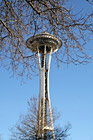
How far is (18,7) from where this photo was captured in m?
4.37

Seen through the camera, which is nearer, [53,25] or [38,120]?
[53,25]

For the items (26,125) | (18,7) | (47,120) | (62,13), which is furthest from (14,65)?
(47,120)

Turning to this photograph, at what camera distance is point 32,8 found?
165 inches

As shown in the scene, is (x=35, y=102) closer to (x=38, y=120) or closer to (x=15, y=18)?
(x=38, y=120)

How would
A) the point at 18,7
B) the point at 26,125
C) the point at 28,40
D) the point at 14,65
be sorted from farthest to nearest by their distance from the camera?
the point at 26,125
the point at 28,40
the point at 14,65
the point at 18,7

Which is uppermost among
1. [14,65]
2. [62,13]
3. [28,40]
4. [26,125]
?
[26,125]

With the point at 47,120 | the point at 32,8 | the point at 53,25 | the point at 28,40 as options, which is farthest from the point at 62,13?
the point at 47,120

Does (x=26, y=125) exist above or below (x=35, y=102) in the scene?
below

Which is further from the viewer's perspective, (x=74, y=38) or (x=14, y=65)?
(x=14, y=65)

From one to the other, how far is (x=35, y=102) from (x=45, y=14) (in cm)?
1165

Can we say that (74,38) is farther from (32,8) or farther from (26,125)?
(26,125)

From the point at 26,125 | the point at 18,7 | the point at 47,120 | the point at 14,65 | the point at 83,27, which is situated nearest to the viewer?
the point at 83,27

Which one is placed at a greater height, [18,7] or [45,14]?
[18,7]

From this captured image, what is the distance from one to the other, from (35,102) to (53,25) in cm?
1164
